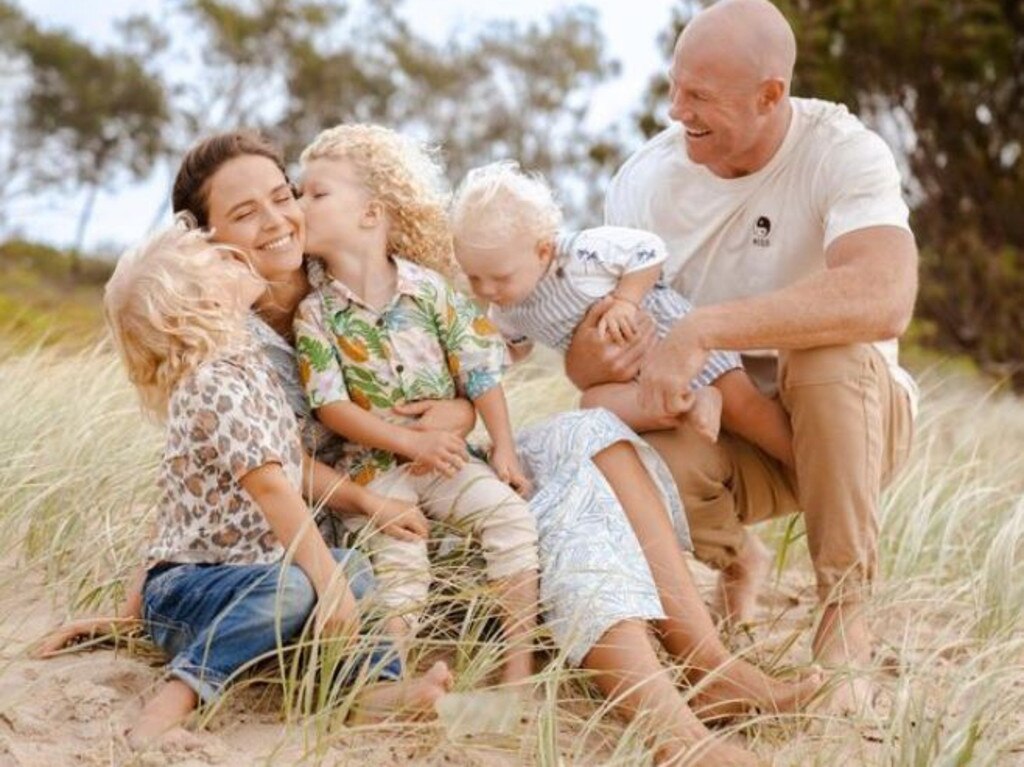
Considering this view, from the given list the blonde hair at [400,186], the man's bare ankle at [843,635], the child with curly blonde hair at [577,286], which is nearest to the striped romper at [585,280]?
the child with curly blonde hair at [577,286]

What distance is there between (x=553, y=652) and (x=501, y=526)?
277mm

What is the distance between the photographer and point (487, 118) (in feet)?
82.6

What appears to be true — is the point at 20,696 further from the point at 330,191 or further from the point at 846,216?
the point at 846,216

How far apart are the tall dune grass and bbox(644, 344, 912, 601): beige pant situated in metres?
0.13

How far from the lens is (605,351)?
3609mm

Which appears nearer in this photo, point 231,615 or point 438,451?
point 231,615

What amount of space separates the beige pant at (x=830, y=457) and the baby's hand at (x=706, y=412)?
0.11 m

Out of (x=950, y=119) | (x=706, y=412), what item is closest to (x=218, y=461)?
(x=706, y=412)

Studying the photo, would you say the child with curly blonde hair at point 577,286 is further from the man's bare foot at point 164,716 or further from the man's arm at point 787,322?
the man's bare foot at point 164,716

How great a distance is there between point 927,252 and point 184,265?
9.06 meters

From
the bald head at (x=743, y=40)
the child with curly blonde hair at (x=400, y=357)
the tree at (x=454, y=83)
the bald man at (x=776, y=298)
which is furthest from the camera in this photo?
the tree at (x=454, y=83)

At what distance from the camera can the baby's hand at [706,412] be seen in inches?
137

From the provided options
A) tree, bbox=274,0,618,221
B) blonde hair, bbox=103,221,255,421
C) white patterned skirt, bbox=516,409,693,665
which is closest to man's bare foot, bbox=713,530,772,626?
white patterned skirt, bbox=516,409,693,665

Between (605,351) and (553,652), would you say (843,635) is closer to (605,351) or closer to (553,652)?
(553,652)
